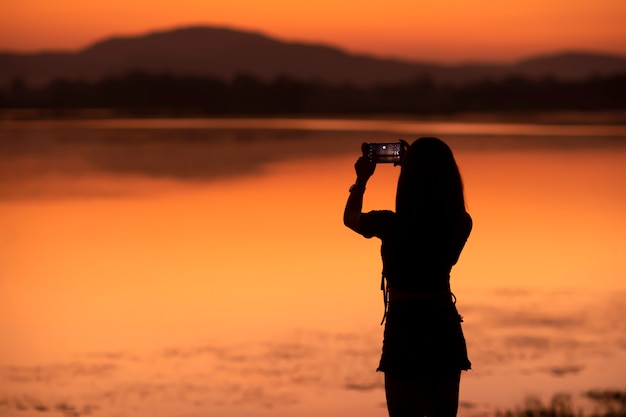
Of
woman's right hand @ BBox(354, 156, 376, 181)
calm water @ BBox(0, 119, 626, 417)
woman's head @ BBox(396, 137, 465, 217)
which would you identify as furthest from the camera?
calm water @ BBox(0, 119, 626, 417)

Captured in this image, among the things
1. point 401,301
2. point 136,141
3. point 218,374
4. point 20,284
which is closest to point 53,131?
point 136,141

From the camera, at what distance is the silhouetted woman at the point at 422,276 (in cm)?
474

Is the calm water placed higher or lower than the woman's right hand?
lower

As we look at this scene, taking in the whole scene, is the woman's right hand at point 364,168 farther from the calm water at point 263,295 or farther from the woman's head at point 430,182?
the calm water at point 263,295

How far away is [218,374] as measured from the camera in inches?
523

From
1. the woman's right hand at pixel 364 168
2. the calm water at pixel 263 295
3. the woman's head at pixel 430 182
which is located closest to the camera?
the woman's head at pixel 430 182

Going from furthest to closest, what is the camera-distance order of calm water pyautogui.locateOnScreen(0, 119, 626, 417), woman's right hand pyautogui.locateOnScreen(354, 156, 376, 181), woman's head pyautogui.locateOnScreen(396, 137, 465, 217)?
calm water pyautogui.locateOnScreen(0, 119, 626, 417)
woman's right hand pyautogui.locateOnScreen(354, 156, 376, 181)
woman's head pyautogui.locateOnScreen(396, 137, 465, 217)

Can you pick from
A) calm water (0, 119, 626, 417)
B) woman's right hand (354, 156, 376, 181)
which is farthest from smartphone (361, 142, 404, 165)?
calm water (0, 119, 626, 417)

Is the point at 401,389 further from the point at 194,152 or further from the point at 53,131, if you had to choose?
the point at 53,131

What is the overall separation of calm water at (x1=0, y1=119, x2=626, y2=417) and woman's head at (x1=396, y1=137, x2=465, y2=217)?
6.21 m

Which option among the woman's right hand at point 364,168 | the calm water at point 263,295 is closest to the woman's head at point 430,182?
the woman's right hand at point 364,168

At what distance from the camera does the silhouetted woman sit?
15.6ft

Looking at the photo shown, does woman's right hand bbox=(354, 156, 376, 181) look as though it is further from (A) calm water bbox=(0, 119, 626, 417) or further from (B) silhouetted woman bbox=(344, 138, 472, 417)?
(A) calm water bbox=(0, 119, 626, 417)

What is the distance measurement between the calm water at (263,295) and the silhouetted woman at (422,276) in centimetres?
595
